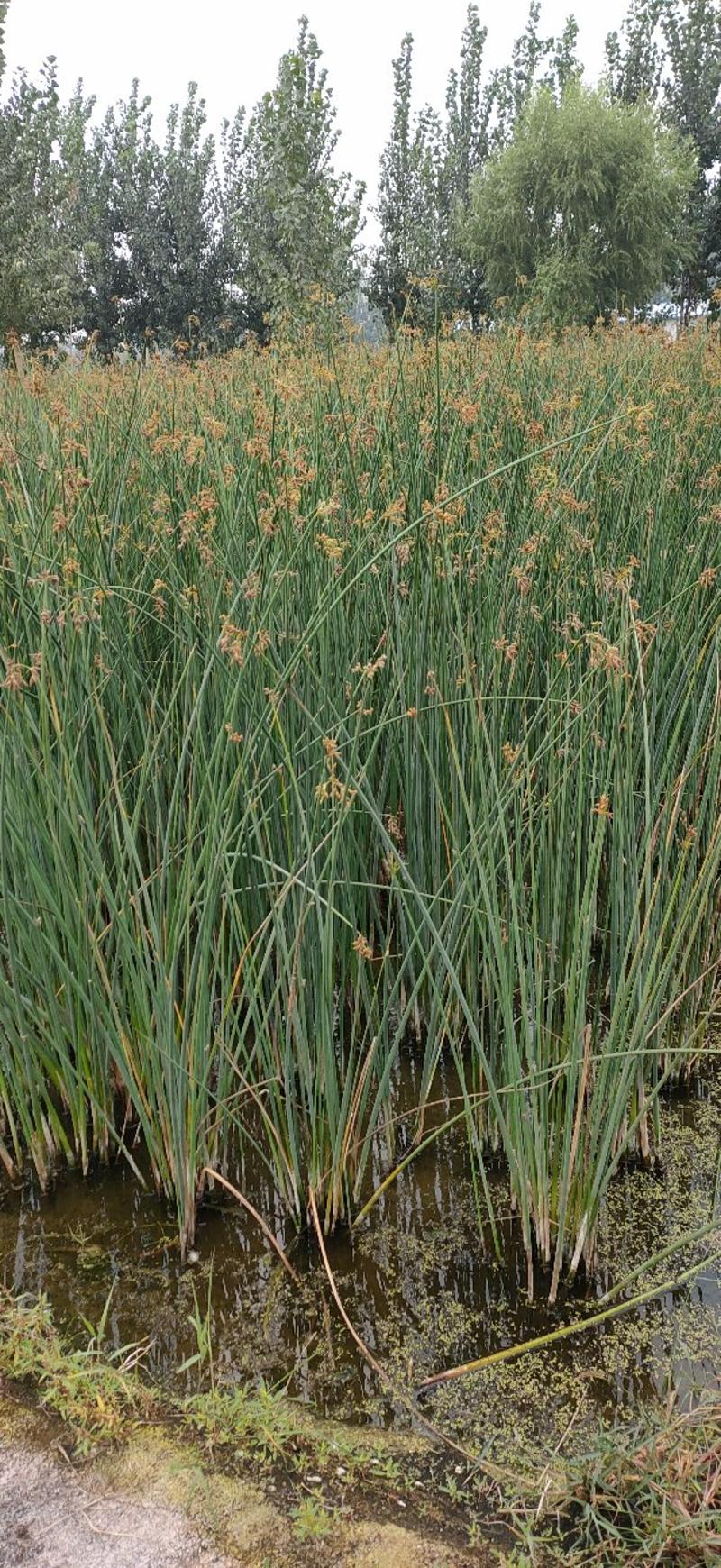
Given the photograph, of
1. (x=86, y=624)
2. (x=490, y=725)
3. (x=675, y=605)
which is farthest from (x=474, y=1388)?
(x=675, y=605)

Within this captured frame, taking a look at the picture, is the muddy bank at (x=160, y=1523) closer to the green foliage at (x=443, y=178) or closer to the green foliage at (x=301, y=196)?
the green foliage at (x=301, y=196)

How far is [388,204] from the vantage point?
84.1 ft

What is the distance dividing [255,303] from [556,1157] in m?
23.3

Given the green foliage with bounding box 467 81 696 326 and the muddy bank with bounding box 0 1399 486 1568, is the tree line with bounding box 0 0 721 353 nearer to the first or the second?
the green foliage with bounding box 467 81 696 326

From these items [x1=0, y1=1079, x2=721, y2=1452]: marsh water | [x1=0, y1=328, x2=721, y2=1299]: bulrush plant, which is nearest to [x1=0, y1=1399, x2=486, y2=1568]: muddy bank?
[x1=0, y1=1079, x2=721, y2=1452]: marsh water

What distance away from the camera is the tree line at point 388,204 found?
1522cm

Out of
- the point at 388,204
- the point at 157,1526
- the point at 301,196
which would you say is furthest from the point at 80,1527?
the point at 388,204

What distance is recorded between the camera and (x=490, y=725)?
7.17ft

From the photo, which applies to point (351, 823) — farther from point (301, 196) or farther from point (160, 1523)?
point (301, 196)

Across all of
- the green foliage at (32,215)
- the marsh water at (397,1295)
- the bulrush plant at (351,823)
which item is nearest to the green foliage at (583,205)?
the green foliage at (32,215)

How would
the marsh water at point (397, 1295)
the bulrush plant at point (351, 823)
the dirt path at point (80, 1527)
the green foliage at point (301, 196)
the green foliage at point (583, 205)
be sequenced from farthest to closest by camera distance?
the green foliage at point (583, 205) < the green foliage at point (301, 196) < the bulrush plant at point (351, 823) < the marsh water at point (397, 1295) < the dirt path at point (80, 1527)

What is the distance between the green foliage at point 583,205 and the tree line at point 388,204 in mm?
43

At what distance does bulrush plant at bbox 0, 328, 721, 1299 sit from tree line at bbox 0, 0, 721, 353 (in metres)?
9.24

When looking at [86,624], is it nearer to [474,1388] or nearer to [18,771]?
[18,771]
